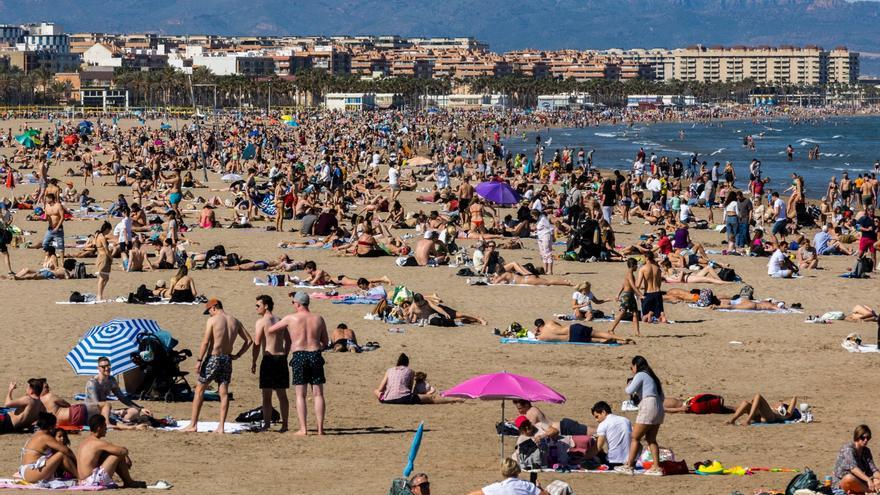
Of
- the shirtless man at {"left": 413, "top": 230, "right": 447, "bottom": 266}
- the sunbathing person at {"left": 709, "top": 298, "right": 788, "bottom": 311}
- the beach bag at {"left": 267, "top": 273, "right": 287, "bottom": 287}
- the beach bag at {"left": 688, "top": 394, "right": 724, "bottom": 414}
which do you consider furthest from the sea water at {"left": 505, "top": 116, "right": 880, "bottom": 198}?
the beach bag at {"left": 688, "top": 394, "right": 724, "bottom": 414}

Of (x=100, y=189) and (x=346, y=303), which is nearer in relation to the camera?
(x=346, y=303)

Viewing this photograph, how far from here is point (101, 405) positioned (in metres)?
11.0

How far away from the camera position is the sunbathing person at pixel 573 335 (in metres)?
15.7

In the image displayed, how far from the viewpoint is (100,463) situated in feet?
30.4

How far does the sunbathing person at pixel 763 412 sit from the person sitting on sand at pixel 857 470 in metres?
2.38

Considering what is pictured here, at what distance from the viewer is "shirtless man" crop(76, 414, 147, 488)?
9195mm

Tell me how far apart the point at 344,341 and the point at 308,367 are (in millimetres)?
4290

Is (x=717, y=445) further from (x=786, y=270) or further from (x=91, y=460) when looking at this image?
(x=786, y=270)

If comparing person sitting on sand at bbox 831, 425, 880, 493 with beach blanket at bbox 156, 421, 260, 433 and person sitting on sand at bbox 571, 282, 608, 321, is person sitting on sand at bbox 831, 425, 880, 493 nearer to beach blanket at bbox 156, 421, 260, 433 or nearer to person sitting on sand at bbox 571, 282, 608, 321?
beach blanket at bbox 156, 421, 260, 433

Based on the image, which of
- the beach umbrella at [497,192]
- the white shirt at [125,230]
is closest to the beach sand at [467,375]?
the white shirt at [125,230]

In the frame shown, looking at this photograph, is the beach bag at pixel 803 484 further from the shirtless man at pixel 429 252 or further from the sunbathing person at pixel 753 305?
the shirtless man at pixel 429 252

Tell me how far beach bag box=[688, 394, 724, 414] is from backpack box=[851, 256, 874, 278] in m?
10.0

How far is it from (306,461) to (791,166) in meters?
58.4

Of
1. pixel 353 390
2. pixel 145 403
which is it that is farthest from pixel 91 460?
pixel 353 390
